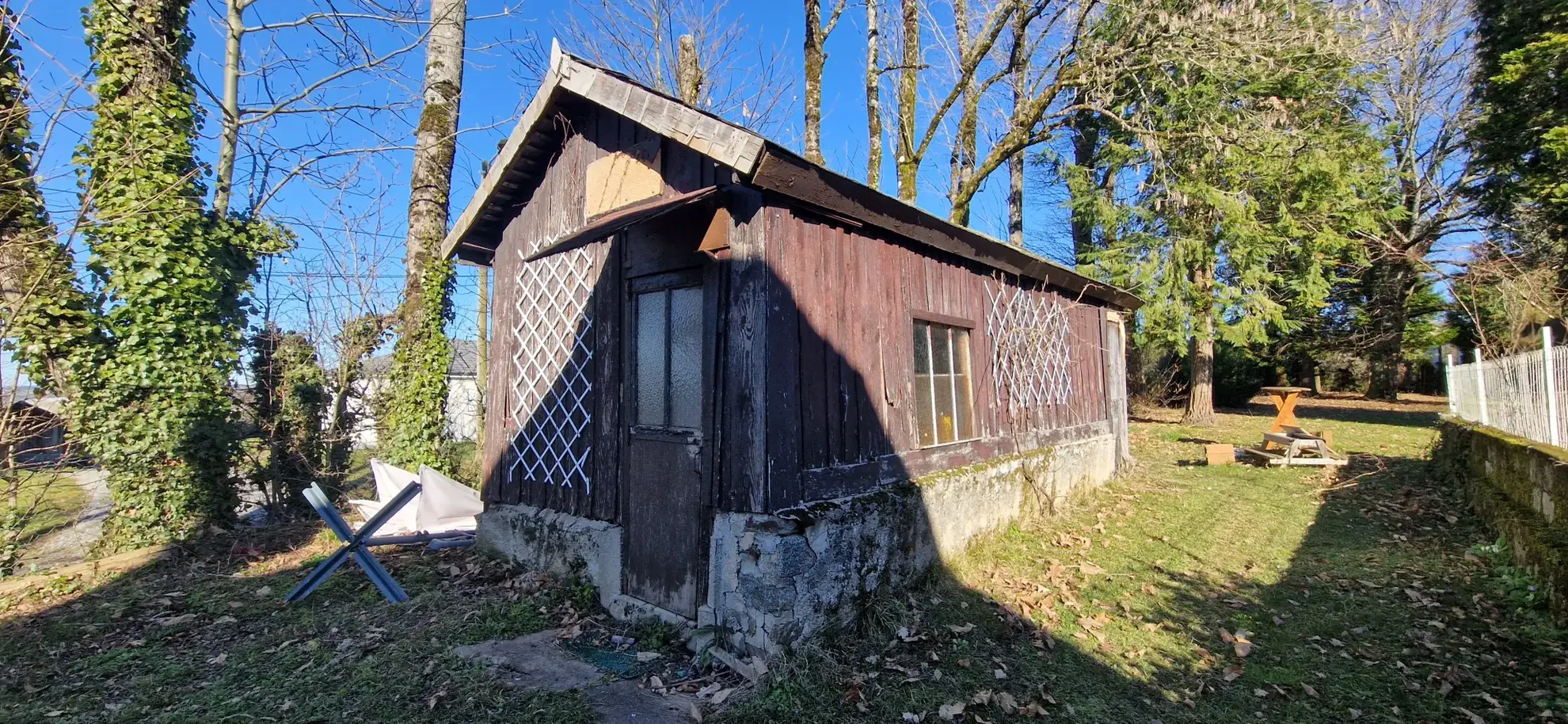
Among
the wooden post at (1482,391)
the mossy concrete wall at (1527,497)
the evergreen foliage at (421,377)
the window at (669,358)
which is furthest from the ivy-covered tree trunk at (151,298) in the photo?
the wooden post at (1482,391)

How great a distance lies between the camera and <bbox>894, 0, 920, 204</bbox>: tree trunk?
1319 centimetres

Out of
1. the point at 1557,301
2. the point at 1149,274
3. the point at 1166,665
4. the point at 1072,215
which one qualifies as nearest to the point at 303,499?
the point at 1166,665

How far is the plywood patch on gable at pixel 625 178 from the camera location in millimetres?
5576

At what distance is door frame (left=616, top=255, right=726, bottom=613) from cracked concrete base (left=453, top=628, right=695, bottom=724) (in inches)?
28.1

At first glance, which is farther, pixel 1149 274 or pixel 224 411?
pixel 1149 274

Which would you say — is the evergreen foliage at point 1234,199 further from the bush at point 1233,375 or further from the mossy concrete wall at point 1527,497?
the mossy concrete wall at point 1527,497

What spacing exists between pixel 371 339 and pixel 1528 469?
517 inches

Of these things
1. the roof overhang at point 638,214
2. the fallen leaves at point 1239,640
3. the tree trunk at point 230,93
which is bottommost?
the fallen leaves at point 1239,640

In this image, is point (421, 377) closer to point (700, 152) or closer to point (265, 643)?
point (265, 643)

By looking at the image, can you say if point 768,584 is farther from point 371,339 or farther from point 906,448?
point 371,339

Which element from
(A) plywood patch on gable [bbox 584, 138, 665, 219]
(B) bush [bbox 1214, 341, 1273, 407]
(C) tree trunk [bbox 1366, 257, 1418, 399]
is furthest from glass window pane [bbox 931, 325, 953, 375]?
(C) tree trunk [bbox 1366, 257, 1418, 399]

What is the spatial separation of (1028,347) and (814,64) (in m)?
6.83

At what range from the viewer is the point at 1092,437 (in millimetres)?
10141

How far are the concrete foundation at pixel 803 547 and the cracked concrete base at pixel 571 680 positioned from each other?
59 centimetres
